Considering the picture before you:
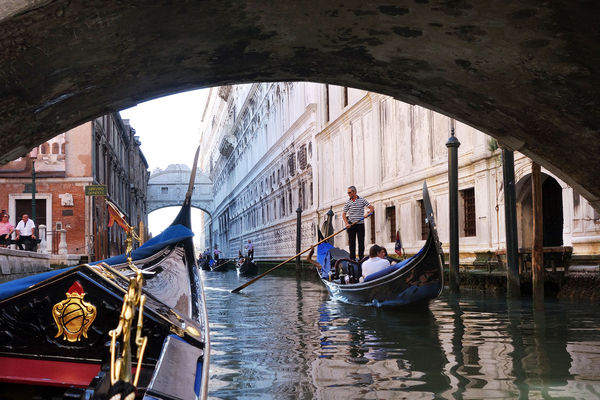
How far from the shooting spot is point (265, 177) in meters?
25.2

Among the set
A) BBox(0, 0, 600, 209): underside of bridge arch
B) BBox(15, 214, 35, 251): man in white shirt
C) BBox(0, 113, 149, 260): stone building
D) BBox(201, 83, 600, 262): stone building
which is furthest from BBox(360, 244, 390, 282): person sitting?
BBox(0, 113, 149, 260): stone building

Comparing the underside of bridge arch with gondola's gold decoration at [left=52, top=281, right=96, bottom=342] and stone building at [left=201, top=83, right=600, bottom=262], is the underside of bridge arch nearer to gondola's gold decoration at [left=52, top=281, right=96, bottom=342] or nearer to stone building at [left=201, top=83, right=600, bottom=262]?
gondola's gold decoration at [left=52, top=281, right=96, bottom=342]

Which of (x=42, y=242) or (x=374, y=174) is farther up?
(x=374, y=174)

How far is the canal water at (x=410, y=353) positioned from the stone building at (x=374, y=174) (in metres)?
2.12

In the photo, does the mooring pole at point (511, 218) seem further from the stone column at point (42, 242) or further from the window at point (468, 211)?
the stone column at point (42, 242)

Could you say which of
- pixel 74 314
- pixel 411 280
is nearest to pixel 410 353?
pixel 411 280

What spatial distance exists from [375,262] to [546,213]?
3865 mm

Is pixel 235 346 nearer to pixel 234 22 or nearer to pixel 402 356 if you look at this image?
pixel 402 356

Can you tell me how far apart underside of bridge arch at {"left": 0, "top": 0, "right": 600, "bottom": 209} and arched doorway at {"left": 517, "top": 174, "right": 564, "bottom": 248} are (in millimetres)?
5136

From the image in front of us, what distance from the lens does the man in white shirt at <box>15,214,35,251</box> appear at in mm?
10562

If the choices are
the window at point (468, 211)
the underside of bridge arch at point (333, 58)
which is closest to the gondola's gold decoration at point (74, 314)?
the underside of bridge arch at point (333, 58)

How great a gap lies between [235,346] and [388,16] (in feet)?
8.22

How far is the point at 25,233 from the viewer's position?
34.8 ft

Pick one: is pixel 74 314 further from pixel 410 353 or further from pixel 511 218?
pixel 511 218
